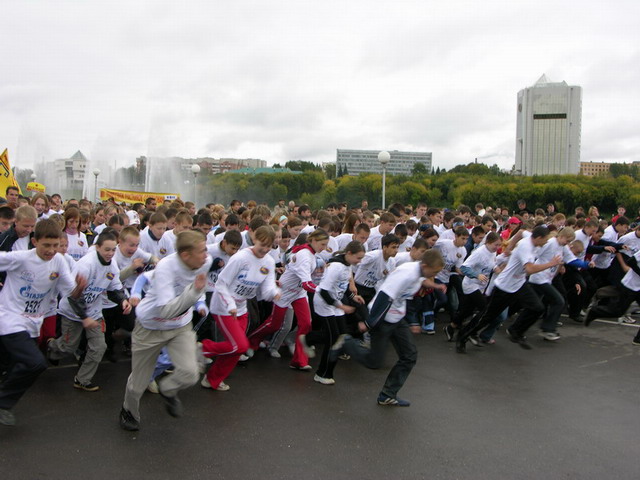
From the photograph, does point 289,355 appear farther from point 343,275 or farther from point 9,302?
point 9,302

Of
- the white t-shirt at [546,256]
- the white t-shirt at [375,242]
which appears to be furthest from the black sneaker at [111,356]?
the white t-shirt at [546,256]

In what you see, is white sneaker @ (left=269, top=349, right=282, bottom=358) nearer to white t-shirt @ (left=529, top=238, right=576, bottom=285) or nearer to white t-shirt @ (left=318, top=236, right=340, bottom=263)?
white t-shirt @ (left=318, top=236, right=340, bottom=263)

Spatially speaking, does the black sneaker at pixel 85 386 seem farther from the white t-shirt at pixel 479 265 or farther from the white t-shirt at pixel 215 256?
the white t-shirt at pixel 479 265

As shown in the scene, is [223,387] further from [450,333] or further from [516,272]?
[516,272]

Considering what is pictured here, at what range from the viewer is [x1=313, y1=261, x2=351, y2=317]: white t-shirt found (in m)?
5.89

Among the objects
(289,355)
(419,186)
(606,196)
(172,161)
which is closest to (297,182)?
(419,186)

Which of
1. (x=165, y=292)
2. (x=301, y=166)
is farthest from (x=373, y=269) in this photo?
(x=301, y=166)

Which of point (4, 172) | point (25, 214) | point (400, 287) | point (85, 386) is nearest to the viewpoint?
point (400, 287)

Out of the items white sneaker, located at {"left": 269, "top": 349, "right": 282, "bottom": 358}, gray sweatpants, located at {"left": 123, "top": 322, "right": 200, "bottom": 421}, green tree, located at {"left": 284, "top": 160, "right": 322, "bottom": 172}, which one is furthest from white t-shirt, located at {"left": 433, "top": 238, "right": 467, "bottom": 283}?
green tree, located at {"left": 284, "top": 160, "right": 322, "bottom": 172}

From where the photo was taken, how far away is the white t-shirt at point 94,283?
5.52 m

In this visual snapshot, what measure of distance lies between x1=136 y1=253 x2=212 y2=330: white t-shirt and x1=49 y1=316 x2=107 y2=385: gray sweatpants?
1356mm

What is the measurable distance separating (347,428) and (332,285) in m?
1.68

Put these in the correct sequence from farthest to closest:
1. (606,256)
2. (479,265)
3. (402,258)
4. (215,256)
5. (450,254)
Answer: (606,256)
(450,254)
(479,265)
(402,258)
(215,256)

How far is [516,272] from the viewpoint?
7242 mm
